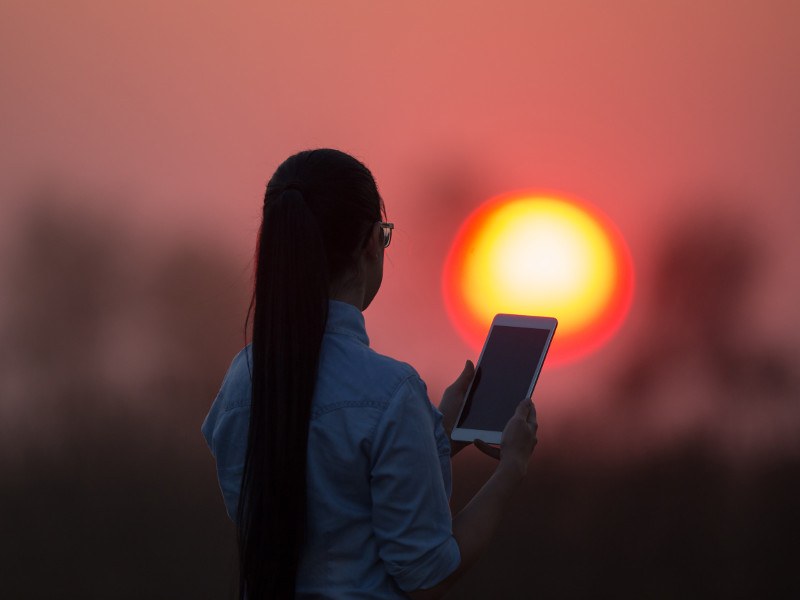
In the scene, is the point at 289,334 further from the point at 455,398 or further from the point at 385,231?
the point at 455,398

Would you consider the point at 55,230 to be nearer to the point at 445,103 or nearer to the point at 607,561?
the point at 445,103

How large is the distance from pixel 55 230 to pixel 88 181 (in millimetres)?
142

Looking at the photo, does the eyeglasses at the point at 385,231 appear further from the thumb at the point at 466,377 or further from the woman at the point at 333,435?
the thumb at the point at 466,377

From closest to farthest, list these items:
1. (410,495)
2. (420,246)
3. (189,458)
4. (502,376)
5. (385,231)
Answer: (410,495), (385,231), (502,376), (420,246), (189,458)

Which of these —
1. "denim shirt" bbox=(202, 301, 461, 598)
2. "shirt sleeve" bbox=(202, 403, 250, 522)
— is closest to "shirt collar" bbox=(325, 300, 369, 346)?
"denim shirt" bbox=(202, 301, 461, 598)

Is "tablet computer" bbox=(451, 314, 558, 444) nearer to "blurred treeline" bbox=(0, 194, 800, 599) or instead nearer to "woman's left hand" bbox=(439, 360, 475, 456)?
"woman's left hand" bbox=(439, 360, 475, 456)

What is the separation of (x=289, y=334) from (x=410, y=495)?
0.58ft

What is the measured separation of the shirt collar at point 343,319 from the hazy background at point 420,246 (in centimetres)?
113

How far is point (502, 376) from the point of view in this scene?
107 centimetres

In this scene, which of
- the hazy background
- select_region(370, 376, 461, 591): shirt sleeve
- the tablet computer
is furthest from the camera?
the hazy background

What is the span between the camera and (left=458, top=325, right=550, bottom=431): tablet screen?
1.05 m

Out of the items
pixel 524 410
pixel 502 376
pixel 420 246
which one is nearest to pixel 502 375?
pixel 502 376

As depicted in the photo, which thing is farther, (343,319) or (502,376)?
(502,376)

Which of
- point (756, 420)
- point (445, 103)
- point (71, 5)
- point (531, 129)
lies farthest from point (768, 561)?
point (71, 5)
